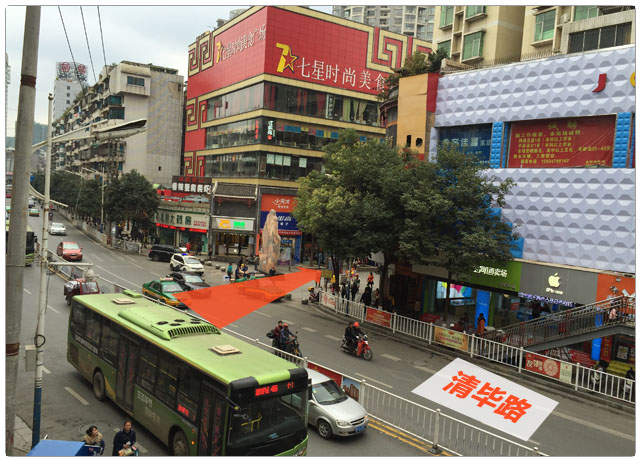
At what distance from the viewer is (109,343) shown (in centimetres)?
1370

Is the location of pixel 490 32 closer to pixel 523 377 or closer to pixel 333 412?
pixel 523 377

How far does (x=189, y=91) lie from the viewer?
219 ft

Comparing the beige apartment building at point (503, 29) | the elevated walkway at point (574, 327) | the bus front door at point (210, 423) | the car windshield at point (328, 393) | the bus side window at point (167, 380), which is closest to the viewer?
the bus front door at point (210, 423)

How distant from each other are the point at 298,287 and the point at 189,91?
128 ft

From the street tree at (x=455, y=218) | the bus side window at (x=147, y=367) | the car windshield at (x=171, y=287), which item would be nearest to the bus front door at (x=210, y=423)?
the bus side window at (x=147, y=367)

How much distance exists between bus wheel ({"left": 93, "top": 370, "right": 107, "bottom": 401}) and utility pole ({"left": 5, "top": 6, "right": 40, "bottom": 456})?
18.1 feet

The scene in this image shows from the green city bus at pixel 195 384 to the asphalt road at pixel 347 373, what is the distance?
912mm

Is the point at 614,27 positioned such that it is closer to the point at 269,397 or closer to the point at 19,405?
the point at 269,397

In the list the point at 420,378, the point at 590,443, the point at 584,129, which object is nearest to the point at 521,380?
the point at 420,378

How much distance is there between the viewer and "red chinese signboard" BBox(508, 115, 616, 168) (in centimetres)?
2033

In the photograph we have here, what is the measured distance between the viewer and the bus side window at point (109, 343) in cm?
1343

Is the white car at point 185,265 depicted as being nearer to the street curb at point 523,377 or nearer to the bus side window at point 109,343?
the street curb at point 523,377

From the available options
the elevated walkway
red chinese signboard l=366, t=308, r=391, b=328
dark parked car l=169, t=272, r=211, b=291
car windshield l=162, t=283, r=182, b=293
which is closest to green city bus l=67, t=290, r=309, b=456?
the elevated walkway

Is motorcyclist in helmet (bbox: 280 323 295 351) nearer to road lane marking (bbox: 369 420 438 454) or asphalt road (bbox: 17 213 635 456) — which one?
asphalt road (bbox: 17 213 635 456)
